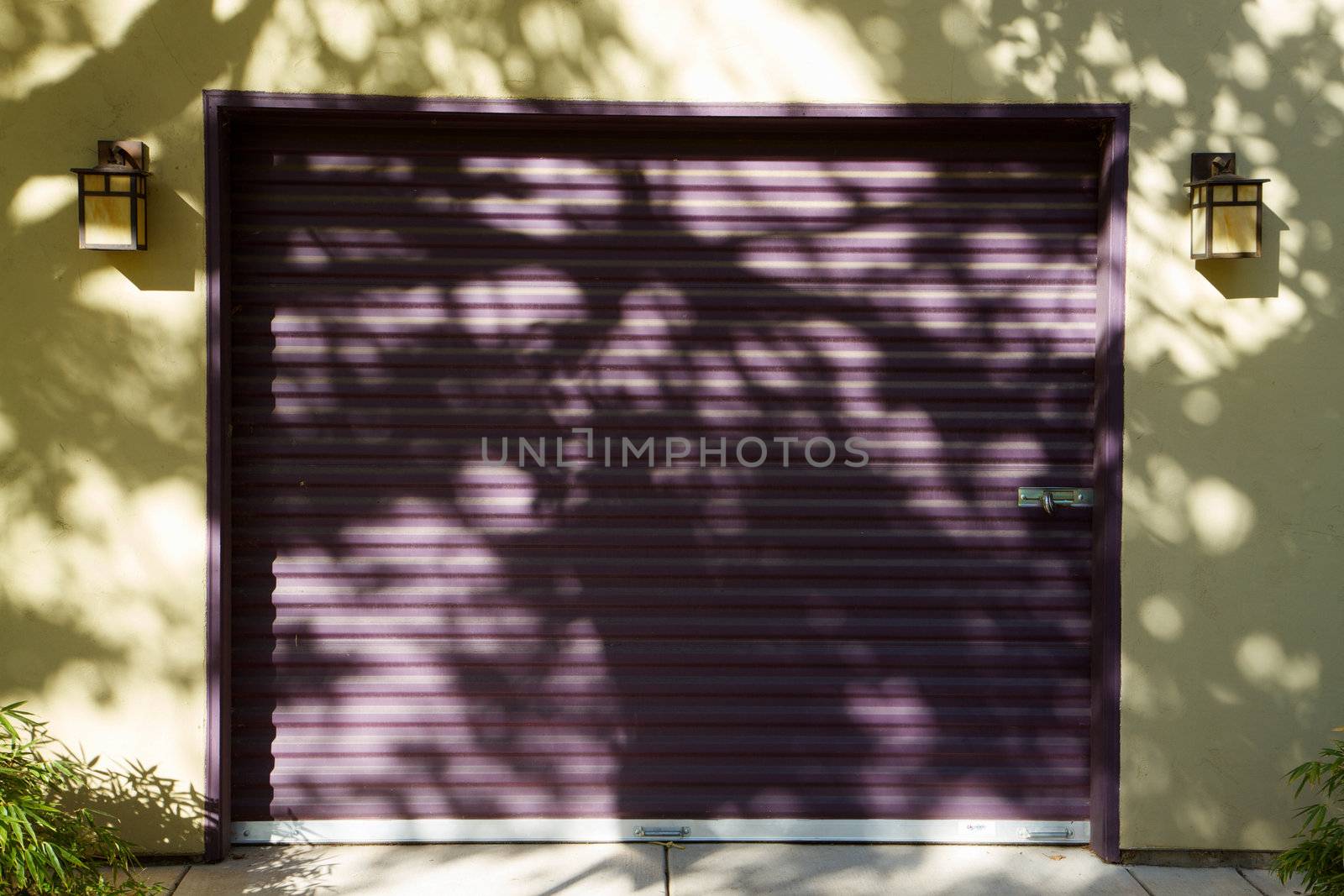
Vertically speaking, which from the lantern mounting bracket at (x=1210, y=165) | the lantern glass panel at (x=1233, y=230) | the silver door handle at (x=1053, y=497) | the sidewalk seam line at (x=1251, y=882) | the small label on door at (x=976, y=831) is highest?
the lantern mounting bracket at (x=1210, y=165)

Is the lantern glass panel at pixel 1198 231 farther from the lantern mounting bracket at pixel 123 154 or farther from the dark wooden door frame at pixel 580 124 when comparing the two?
the lantern mounting bracket at pixel 123 154

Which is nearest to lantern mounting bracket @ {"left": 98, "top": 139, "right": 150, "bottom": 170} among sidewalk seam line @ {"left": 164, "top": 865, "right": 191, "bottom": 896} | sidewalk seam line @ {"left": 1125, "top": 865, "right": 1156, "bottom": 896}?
sidewalk seam line @ {"left": 164, "top": 865, "right": 191, "bottom": 896}

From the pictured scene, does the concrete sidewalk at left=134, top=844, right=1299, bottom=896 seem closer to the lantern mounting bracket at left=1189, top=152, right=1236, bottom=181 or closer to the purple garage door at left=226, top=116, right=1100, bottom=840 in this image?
the purple garage door at left=226, top=116, right=1100, bottom=840

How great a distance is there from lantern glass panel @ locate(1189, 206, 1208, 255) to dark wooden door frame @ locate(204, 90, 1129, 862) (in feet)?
0.87

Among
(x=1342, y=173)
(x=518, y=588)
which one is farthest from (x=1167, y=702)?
(x=518, y=588)

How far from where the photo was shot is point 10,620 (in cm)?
453

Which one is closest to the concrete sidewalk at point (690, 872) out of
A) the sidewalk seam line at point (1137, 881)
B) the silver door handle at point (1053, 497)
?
the sidewalk seam line at point (1137, 881)

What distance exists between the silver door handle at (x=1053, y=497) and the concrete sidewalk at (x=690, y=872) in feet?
4.68

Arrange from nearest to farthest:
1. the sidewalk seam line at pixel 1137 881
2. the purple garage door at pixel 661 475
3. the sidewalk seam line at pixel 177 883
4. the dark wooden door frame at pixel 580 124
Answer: the sidewalk seam line at pixel 177 883
the sidewalk seam line at pixel 1137 881
the dark wooden door frame at pixel 580 124
the purple garage door at pixel 661 475

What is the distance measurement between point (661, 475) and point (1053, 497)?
163 centimetres

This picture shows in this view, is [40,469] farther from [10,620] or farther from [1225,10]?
[1225,10]

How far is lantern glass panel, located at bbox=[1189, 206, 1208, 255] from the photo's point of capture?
177 inches

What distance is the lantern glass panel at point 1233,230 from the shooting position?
446cm

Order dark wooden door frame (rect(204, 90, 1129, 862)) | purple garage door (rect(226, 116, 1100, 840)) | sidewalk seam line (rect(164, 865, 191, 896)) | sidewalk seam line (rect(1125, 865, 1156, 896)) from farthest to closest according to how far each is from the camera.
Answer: purple garage door (rect(226, 116, 1100, 840)) < dark wooden door frame (rect(204, 90, 1129, 862)) < sidewalk seam line (rect(1125, 865, 1156, 896)) < sidewalk seam line (rect(164, 865, 191, 896))
